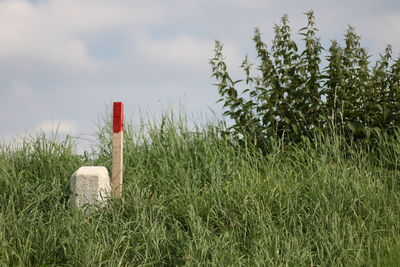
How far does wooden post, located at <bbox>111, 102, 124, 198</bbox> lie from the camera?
567cm

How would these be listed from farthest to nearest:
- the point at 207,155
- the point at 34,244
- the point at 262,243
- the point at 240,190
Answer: the point at 207,155 < the point at 240,190 < the point at 34,244 < the point at 262,243

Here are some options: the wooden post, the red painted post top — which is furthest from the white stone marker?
the red painted post top

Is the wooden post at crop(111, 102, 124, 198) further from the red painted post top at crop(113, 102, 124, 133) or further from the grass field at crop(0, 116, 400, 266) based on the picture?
the grass field at crop(0, 116, 400, 266)

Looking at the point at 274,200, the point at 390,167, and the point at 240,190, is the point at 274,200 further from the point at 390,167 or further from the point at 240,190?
the point at 390,167

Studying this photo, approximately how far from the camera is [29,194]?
221 inches

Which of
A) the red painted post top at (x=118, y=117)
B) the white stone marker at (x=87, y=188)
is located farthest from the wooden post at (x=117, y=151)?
the white stone marker at (x=87, y=188)

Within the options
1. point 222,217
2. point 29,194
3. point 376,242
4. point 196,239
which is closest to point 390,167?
point 376,242

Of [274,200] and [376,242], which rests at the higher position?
[274,200]

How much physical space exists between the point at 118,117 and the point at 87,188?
920mm

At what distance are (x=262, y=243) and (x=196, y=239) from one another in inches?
22.2

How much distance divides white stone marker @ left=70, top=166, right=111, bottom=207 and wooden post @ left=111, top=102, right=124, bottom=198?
0.15 m

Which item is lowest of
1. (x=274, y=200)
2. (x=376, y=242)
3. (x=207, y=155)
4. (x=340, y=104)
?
(x=376, y=242)

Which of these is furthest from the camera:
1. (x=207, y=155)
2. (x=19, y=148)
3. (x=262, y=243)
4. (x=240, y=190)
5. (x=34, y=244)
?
(x=19, y=148)

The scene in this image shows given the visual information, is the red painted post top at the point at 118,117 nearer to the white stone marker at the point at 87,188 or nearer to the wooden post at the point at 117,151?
the wooden post at the point at 117,151
